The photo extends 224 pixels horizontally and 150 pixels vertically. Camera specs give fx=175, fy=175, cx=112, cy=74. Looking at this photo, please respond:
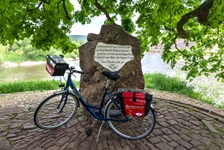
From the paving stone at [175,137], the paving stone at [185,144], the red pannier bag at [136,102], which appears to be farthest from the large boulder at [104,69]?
the paving stone at [185,144]

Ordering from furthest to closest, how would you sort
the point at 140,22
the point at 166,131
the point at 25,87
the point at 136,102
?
the point at 25,87 < the point at 140,22 < the point at 166,131 < the point at 136,102

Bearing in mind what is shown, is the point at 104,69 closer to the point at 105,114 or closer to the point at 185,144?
the point at 105,114

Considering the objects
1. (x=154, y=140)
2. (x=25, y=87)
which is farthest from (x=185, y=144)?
(x=25, y=87)

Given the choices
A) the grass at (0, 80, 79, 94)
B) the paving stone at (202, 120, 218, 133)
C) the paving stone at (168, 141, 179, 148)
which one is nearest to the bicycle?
the paving stone at (168, 141, 179, 148)

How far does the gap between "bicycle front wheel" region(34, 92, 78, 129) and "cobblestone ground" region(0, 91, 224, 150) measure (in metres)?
0.12

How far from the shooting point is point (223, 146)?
95.3 inches

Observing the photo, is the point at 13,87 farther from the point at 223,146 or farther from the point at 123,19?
the point at 223,146

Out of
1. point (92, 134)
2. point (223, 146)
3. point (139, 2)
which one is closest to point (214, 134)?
point (223, 146)

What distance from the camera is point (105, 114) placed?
2.52 meters

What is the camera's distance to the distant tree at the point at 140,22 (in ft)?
13.9

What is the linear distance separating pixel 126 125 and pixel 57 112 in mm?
1175

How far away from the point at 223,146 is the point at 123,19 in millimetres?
4409

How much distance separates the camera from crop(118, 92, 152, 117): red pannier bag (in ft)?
7.60

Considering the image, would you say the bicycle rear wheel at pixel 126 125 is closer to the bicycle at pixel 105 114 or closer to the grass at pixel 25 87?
the bicycle at pixel 105 114
